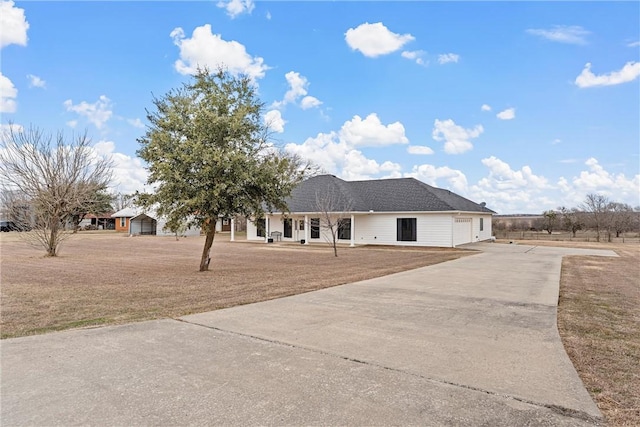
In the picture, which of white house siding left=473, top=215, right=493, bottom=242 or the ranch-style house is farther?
white house siding left=473, top=215, right=493, bottom=242

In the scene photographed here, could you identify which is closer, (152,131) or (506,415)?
(506,415)

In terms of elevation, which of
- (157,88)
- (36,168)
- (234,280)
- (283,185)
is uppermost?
(157,88)

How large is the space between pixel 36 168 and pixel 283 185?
13.1 meters

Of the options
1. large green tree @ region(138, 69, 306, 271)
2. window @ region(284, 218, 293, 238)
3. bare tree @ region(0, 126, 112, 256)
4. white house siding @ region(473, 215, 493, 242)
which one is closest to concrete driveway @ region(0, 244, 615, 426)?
large green tree @ region(138, 69, 306, 271)

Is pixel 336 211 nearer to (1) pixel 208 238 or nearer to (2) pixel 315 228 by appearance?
(2) pixel 315 228

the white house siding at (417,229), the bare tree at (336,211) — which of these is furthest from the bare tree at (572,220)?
the bare tree at (336,211)

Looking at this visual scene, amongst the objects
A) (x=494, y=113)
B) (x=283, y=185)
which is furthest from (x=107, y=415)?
(x=494, y=113)

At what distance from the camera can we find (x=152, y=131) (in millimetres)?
11656

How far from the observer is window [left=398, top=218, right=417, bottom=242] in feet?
83.4

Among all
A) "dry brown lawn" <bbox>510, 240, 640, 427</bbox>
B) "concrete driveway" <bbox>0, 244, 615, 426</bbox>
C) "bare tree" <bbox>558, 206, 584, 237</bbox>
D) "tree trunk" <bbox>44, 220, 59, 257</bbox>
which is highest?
"bare tree" <bbox>558, 206, 584, 237</bbox>

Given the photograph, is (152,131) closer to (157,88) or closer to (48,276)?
(157,88)

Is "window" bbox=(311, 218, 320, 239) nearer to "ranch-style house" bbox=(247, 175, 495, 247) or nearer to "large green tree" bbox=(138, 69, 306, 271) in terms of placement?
"ranch-style house" bbox=(247, 175, 495, 247)

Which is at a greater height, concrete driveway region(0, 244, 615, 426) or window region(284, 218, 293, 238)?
window region(284, 218, 293, 238)

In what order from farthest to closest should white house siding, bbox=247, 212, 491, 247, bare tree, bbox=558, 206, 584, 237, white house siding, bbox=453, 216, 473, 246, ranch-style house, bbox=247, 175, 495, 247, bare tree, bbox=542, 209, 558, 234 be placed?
bare tree, bbox=542, 209, 558, 234
bare tree, bbox=558, 206, 584, 237
white house siding, bbox=453, 216, 473, 246
ranch-style house, bbox=247, 175, 495, 247
white house siding, bbox=247, 212, 491, 247
